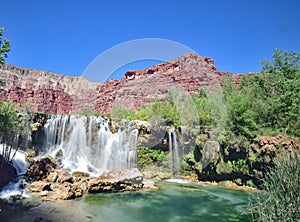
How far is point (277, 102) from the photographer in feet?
50.0

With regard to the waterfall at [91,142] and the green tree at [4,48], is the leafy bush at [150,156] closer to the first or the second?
the waterfall at [91,142]

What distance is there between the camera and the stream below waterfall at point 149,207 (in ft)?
24.7

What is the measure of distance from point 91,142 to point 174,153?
6.60m

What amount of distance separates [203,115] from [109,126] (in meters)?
7.69

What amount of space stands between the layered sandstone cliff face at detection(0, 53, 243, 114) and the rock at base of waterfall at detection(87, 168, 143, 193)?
25797 millimetres

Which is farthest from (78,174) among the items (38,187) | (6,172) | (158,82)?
(158,82)

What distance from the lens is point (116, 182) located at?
36.9 feet

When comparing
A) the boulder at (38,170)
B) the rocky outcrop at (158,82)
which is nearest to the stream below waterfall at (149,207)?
the boulder at (38,170)

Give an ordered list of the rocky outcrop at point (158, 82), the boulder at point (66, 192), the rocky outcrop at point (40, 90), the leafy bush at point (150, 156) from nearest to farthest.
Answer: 1. the boulder at point (66, 192)
2. the leafy bush at point (150, 156)
3. the rocky outcrop at point (158, 82)
4. the rocky outcrop at point (40, 90)

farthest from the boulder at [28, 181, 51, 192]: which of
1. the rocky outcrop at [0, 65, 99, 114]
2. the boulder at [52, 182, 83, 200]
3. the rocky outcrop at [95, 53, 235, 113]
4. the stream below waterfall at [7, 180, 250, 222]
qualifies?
the rocky outcrop at [0, 65, 99, 114]

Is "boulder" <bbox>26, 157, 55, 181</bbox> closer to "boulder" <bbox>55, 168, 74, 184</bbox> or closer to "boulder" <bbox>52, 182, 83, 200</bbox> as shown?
"boulder" <bbox>55, 168, 74, 184</bbox>

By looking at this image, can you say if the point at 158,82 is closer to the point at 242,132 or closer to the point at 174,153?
the point at 174,153

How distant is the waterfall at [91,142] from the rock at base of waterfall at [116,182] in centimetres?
482

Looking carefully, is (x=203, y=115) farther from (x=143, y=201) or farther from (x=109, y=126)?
(x=143, y=201)
